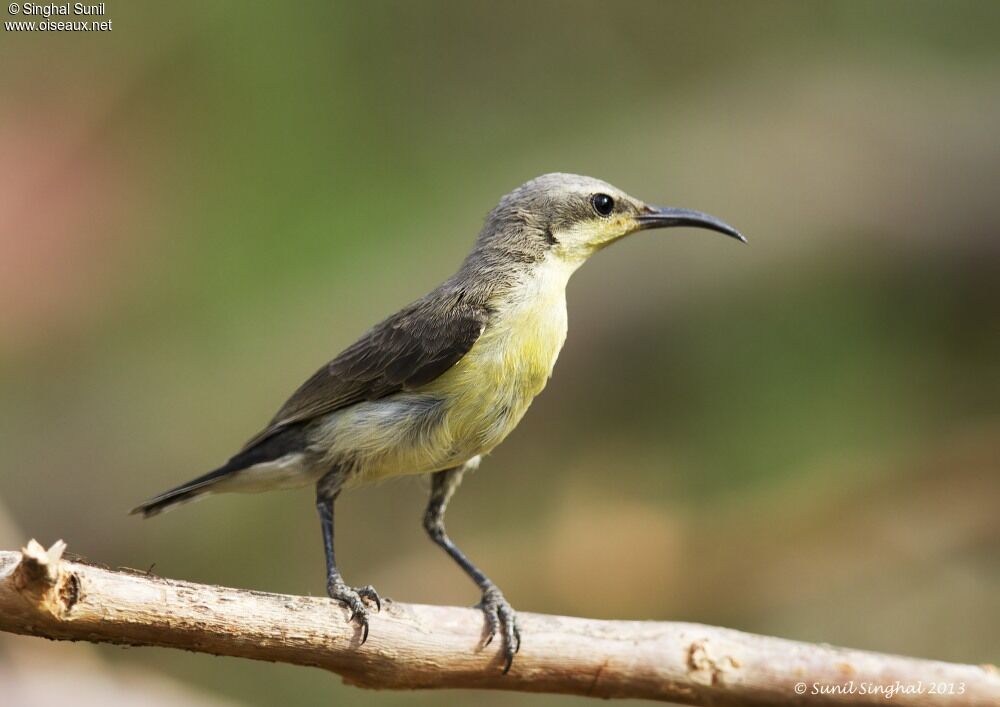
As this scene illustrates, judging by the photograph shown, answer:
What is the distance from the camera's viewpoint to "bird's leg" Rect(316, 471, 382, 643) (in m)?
4.21

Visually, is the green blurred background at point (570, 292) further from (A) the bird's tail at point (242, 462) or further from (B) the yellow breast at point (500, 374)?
(B) the yellow breast at point (500, 374)

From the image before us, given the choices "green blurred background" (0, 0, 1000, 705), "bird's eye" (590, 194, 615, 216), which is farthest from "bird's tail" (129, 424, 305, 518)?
"green blurred background" (0, 0, 1000, 705)

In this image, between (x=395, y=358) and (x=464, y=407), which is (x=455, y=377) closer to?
(x=464, y=407)

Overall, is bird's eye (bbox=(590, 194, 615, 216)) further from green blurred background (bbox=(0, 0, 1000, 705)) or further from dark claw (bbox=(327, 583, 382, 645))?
green blurred background (bbox=(0, 0, 1000, 705))

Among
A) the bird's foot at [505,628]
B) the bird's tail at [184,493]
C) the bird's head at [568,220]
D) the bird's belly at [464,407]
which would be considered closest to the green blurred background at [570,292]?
the bird's tail at [184,493]

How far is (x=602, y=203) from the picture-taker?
5.16 m

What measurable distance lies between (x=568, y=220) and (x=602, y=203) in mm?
196

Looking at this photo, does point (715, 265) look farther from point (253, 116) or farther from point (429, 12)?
point (253, 116)

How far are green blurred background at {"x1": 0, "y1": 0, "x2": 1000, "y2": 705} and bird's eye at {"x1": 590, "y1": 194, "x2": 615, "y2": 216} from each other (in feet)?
14.3

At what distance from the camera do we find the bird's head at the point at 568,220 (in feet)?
16.7

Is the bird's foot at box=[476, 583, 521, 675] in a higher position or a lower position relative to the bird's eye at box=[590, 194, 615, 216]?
lower

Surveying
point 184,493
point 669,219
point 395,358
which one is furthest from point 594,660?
point 669,219

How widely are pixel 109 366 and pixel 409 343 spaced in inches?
255

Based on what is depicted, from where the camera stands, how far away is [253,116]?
11.3 meters
